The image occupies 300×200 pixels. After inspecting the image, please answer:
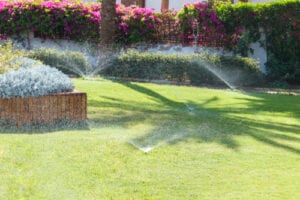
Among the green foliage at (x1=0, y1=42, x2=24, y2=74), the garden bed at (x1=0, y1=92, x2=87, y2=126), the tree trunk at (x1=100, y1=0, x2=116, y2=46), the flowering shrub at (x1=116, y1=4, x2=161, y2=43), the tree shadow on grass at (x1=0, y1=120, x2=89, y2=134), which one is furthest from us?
the flowering shrub at (x1=116, y1=4, x2=161, y2=43)

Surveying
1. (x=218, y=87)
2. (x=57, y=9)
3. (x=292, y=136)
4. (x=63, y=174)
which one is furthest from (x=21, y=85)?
(x=57, y=9)

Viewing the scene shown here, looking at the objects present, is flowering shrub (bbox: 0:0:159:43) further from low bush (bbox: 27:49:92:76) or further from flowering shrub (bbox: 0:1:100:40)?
low bush (bbox: 27:49:92:76)

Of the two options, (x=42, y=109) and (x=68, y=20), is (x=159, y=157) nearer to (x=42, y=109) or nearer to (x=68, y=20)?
(x=42, y=109)

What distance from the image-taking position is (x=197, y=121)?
27.0 feet

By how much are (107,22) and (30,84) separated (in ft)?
27.2

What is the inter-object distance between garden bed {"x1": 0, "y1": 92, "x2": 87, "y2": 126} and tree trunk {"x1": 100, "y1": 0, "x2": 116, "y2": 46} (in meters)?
8.06

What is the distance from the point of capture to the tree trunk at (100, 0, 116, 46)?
15633 millimetres

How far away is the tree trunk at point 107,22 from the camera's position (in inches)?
615

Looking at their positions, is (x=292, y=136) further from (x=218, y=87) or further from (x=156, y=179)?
(x=218, y=87)

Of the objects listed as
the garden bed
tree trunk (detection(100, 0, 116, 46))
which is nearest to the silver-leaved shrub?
the garden bed

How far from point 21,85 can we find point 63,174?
95.5 inches

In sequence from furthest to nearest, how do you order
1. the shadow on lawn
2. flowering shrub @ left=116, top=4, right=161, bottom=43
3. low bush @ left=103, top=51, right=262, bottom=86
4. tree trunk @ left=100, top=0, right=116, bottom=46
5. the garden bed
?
flowering shrub @ left=116, top=4, right=161, bottom=43 < tree trunk @ left=100, top=0, right=116, bottom=46 < low bush @ left=103, top=51, right=262, bottom=86 < the garden bed < the shadow on lawn

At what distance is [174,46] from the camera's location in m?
16.5

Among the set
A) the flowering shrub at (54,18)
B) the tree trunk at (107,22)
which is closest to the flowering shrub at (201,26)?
the tree trunk at (107,22)
